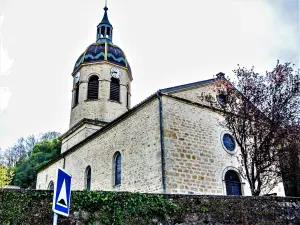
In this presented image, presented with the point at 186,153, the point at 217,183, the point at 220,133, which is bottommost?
the point at 217,183

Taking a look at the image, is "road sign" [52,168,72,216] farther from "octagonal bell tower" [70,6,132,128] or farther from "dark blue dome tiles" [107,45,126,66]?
"dark blue dome tiles" [107,45,126,66]

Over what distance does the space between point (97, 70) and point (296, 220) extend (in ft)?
59.0

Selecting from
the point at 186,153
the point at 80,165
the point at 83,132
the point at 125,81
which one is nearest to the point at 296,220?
the point at 186,153

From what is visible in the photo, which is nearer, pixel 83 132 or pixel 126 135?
pixel 126 135

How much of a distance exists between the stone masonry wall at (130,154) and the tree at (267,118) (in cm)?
325

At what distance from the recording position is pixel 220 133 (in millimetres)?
14188

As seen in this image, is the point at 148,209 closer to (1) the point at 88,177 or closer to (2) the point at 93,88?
(1) the point at 88,177

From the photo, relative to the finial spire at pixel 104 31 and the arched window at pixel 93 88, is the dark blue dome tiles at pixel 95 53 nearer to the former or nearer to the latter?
the arched window at pixel 93 88

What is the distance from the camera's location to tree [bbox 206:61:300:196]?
11.2 metres

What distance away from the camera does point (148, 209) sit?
5.32 metres

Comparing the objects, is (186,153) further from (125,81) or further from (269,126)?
(125,81)

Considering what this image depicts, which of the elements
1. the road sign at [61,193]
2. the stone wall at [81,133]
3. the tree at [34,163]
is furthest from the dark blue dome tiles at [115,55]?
the road sign at [61,193]

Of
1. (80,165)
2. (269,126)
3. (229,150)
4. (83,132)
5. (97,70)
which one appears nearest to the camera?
(269,126)

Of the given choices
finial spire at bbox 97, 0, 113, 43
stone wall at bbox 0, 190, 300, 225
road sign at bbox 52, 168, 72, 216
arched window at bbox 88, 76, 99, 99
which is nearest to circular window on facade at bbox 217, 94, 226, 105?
stone wall at bbox 0, 190, 300, 225
